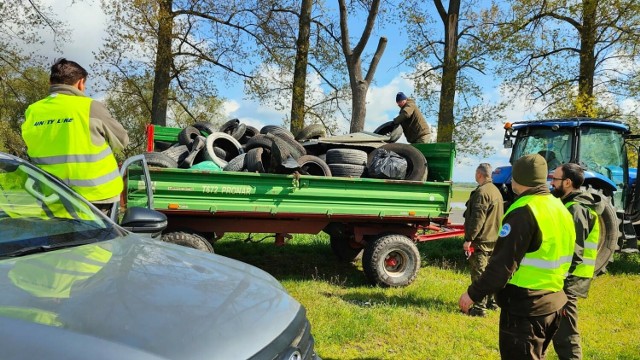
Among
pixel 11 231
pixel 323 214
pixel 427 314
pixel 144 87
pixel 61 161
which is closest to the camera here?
pixel 11 231

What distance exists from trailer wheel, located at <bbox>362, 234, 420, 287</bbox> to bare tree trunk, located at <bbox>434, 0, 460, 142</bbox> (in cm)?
929

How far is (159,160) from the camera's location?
18.0ft

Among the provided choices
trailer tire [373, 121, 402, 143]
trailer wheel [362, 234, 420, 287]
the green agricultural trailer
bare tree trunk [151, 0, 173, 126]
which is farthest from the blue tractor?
bare tree trunk [151, 0, 173, 126]

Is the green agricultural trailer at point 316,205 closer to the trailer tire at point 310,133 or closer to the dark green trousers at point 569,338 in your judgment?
the trailer tire at point 310,133

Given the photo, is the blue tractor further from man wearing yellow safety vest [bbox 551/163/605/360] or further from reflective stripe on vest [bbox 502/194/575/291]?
reflective stripe on vest [bbox 502/194/575/291]

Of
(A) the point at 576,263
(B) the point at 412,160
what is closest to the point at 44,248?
(A) the point at 576,263

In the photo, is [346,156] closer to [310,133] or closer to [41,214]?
[310,133]

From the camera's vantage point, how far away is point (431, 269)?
7617 millimetres

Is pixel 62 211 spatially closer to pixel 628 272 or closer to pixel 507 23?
pixel 628 272

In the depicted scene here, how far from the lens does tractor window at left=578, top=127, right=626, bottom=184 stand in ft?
25.6

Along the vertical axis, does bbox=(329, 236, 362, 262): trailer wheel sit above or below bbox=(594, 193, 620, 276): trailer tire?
below

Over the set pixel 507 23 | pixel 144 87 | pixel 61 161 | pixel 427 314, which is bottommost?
pixel 427 314

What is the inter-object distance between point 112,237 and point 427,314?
385cm

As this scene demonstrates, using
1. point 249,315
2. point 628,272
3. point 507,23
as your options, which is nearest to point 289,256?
point 628,272
